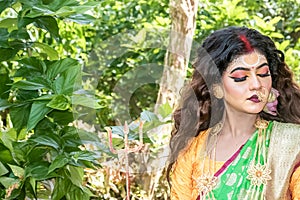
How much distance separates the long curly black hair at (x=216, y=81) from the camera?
1608 mm

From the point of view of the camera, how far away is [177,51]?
240cm

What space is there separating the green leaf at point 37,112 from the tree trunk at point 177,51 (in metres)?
0.56

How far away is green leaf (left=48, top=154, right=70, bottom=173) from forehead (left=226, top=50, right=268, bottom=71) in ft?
1.43

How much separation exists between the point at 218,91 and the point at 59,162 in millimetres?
402

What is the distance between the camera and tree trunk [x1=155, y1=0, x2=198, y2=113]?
7.63 feet

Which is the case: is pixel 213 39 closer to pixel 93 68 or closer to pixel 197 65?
pixel 197 65

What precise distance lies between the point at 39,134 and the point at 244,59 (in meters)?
0.54

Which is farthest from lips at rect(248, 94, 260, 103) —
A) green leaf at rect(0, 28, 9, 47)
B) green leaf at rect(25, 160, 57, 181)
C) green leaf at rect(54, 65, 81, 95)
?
green leaf at rect(0, 28, 9, 47)

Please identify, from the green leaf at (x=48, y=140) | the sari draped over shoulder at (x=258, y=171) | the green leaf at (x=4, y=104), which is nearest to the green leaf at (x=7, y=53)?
the green leaf at (x=4, y=104)

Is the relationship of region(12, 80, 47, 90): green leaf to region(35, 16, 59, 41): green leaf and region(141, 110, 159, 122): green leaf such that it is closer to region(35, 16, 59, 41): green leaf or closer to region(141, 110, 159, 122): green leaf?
region(35, 16, 59, 41): green leaf

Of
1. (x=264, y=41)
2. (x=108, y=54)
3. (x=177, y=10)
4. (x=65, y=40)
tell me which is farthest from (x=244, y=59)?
(x=65, y=40)

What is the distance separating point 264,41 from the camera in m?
1.62

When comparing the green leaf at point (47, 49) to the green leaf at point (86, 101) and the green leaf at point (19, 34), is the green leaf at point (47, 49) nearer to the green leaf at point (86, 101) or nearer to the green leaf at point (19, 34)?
the green leaf at point (19, 34)

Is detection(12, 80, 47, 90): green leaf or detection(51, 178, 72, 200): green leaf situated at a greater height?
detection(12, 80, 47, 90): green leaf
